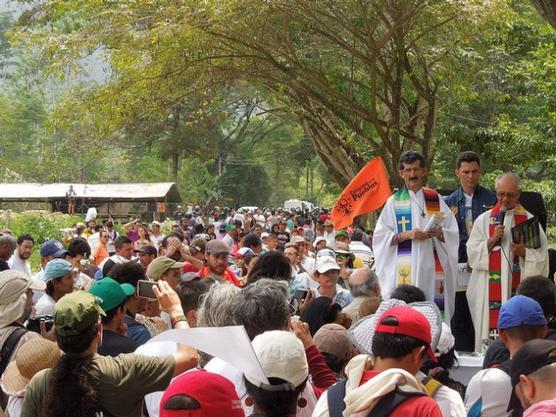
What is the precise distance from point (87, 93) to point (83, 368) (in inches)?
534

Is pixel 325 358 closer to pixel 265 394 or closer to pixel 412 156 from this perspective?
pixel 265 394

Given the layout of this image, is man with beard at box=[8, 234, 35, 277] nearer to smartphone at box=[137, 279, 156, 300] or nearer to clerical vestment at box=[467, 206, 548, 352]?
clerical vestment at box=[467, 206, 548, 352]

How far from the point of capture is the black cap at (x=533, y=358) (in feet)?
13.4

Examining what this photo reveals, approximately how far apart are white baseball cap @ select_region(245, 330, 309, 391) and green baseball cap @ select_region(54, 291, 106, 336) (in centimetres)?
79

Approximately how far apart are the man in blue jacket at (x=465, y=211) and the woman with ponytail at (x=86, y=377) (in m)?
4.93

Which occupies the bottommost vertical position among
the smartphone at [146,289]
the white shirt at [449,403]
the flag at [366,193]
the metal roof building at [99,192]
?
the metal roof building at [99,192]

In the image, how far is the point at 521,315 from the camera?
4.99 meters

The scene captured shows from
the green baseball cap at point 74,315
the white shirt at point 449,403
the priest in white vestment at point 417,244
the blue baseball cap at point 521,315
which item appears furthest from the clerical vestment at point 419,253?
the green baseball cap at point 74,315

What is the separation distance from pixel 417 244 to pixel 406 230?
0.56ft

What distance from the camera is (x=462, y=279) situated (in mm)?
9180

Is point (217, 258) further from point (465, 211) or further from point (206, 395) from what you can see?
point (206, 395)

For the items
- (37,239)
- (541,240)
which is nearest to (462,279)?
(541,240)

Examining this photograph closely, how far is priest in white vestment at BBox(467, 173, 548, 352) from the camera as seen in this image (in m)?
8.35

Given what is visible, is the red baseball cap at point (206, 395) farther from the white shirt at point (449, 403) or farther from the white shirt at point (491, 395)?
the white shirt at point (491, 395)
